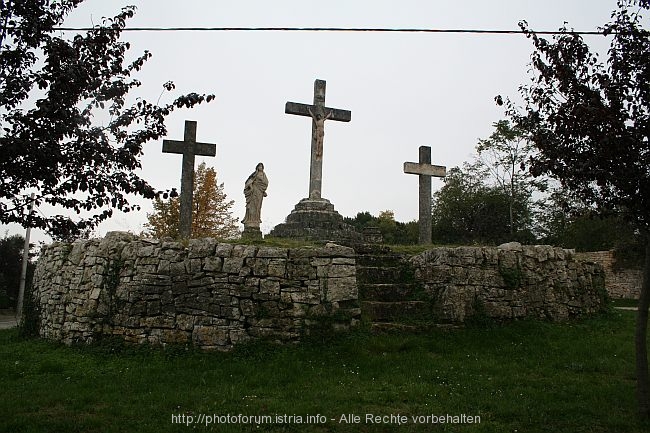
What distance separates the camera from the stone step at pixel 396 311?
29.1ft

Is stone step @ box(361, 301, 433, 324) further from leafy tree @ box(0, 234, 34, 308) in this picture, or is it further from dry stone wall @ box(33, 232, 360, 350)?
leafy tree @ box(0, 234, 34, 308)

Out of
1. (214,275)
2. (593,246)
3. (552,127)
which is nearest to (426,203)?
(214,275)

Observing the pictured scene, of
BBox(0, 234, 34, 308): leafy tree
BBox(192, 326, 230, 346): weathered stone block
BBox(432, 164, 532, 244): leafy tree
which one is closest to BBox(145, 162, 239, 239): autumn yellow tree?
BBox(0, 234, 34, 308): leafy tree

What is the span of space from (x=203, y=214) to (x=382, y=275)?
16.7 m

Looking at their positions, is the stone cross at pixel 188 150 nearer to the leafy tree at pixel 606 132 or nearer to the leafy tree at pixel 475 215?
the leafy tree at pixel 606 132

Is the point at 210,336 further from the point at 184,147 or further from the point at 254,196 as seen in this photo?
the point at 184,147

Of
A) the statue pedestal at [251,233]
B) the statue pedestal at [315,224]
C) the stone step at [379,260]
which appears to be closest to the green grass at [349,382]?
the stone step at [379,260]

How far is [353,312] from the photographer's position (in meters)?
8.50

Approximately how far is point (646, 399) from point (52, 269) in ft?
34.4

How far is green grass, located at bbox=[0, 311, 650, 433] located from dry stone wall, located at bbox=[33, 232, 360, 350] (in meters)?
0.33

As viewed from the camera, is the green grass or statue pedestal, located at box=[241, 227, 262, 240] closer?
the green grass

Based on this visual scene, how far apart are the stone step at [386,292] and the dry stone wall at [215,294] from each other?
71 centimetres

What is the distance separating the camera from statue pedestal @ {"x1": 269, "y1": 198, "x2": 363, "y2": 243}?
1329 centimetres

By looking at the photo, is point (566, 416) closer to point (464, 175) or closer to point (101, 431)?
point (101, 431)
